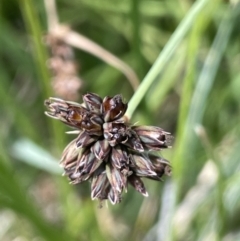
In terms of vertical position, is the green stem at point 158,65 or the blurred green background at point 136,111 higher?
the green stem at point 158,65

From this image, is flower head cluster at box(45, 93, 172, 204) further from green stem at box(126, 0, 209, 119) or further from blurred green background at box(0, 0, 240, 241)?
blurred green background at box(0, 0, 240, 241)

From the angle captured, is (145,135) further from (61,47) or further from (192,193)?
(192,193)

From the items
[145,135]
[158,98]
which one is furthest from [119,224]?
[145,135]

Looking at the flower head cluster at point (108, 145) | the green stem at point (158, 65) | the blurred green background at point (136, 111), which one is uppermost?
the green stem at point (158, 65)

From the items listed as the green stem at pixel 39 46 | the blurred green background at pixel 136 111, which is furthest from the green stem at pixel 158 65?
the green stem at pixel 39 46

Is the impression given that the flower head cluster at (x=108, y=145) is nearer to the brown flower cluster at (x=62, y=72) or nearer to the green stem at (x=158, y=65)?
the green stem at (x=158, y=65)

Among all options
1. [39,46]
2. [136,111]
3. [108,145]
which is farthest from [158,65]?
[136,111]
